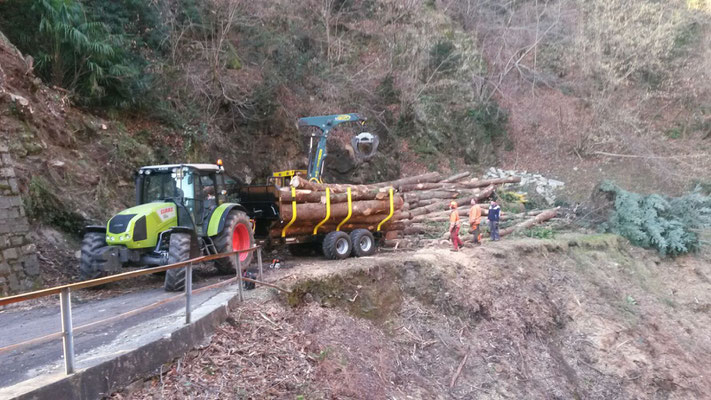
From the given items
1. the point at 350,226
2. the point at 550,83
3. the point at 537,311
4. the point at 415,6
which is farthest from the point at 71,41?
the point at 550,83

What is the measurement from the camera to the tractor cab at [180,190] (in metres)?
8.98

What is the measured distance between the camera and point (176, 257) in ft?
26.0

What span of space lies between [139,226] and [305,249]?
5049mm

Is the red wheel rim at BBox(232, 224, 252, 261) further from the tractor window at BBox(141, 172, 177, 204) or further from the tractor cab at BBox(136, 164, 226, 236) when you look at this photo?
the tractor window at BBox(141, 172, 177, 204)

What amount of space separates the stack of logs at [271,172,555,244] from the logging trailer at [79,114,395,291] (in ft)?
0.20

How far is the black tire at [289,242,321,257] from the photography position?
40.8 ft

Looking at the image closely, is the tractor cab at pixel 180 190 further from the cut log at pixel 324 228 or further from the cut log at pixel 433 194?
A: the cut log at pixel 433 194

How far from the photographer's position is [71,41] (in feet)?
39.3

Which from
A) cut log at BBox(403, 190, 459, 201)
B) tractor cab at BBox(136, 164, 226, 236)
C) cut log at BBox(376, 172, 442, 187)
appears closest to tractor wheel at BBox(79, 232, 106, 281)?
tractor cab at BBox(136, 164, 226, 236)

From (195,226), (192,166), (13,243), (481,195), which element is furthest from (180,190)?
(481,195)

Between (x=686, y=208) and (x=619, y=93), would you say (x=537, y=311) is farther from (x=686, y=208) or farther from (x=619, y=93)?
(x=619, y=93)

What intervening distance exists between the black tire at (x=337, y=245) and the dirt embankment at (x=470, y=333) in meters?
0.89

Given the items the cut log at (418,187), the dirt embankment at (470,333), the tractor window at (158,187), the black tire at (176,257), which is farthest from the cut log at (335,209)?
the cut log at (418,187)

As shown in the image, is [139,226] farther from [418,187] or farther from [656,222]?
[656,222]
